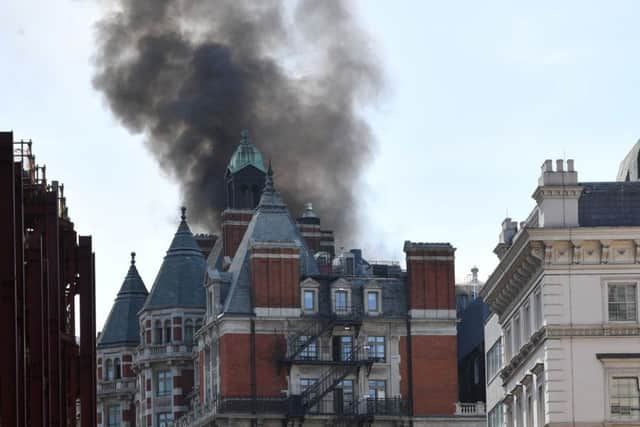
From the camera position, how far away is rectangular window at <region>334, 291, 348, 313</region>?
173 meters

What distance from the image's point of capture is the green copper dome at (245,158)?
19500 centimetres

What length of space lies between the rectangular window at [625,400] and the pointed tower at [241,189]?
3540 inches

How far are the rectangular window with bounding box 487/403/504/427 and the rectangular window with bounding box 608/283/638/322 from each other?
50.4 ft

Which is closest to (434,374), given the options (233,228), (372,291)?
(372,291)

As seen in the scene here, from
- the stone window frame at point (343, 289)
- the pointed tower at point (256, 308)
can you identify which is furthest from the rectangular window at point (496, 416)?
the stone window frame at point (343, 289)

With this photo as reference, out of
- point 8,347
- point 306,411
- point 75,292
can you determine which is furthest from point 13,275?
point 306,411

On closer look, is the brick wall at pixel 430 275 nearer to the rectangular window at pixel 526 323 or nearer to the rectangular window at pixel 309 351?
the rectangular window at pixel 309 351

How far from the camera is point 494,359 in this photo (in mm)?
115500

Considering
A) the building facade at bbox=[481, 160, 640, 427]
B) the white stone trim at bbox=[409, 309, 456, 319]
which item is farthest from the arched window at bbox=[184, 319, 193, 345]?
the building facade at bbox=[481, 160, 640, 427]

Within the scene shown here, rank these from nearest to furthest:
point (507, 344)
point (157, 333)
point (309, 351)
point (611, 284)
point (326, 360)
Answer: point (611, 284) → point (507, 344) → point (326, 360) → point (309, 351) → point (157, 333)

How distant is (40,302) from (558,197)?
2478 centimetres

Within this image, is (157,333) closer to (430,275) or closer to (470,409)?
(430,275)

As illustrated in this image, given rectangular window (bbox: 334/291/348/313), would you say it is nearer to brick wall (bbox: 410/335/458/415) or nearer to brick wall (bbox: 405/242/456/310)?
brick wall (bbox: 405/242/456/310)

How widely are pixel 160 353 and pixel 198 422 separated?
17.3 metres
